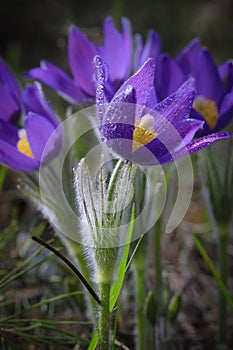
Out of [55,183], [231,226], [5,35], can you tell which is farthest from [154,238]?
[5,35]

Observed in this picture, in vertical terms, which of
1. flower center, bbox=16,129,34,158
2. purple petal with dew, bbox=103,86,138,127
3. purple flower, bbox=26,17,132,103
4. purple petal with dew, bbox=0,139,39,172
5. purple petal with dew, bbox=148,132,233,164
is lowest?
purple petal with dew, bbox=148,132,233,164

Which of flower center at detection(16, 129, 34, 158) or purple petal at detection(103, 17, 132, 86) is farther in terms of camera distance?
purple petal at detection(103, 17, 132, 86)

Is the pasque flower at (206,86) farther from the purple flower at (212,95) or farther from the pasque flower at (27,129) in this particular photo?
the pasque flower at (27,129)

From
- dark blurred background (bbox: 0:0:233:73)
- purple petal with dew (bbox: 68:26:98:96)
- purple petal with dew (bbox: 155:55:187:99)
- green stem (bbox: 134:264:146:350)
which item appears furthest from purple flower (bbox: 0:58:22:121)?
dark blurred background (bbox: 0:0:233:73)

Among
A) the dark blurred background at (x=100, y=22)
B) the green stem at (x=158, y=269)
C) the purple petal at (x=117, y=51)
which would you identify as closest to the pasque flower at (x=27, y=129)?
the purple petal at (x=117, y=51)

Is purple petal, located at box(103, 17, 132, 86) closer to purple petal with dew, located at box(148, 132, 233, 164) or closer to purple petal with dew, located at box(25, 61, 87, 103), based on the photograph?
purple petal with dew, located at box(25, 61, 87, 103)

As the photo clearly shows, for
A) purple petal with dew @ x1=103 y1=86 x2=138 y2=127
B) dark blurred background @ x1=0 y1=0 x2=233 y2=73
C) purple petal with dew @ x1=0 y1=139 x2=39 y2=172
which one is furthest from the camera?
dark blurred background @ x1=0 y1=0 x2=233 y2=73

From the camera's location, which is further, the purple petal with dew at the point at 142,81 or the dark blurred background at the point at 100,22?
the dark blurred background at the point at 100,22

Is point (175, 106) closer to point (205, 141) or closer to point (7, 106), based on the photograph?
point (205, 141)
